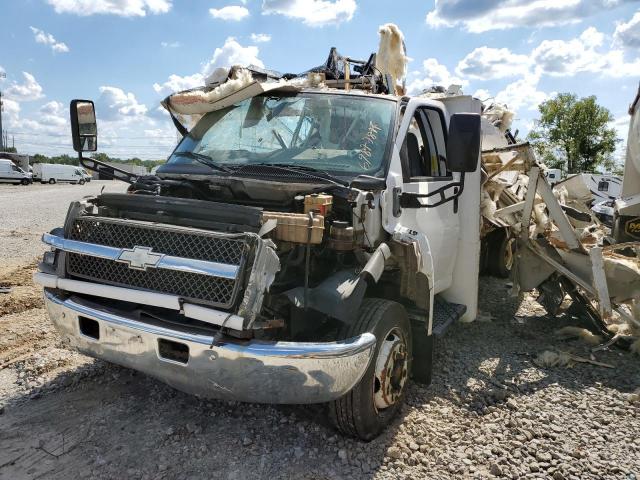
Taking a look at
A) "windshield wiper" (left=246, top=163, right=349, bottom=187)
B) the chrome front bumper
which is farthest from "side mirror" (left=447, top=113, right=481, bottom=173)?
the chrome front bumper

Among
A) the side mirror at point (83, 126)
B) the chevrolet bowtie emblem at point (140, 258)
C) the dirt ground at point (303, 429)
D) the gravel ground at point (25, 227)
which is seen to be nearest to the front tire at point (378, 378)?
the dirt ground at point (303, 429)

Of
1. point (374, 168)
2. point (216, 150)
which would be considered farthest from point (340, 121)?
point (216, 150)

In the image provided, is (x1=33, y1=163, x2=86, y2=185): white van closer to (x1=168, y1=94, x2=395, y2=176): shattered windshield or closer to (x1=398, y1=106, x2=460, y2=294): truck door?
A: (x1=168, y1=94, x2=395, y2=176): shattered windshield

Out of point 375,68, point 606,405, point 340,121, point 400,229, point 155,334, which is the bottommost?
point 606,405

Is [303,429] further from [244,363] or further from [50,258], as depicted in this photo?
[50,258]

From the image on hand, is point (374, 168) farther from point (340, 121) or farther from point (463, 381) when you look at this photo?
point (463, 381)

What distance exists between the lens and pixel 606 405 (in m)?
4.04

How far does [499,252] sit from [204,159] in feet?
16.7

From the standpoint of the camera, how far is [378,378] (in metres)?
3.28

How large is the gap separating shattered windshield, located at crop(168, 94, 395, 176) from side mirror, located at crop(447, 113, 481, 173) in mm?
491

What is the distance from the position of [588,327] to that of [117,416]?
4707mm

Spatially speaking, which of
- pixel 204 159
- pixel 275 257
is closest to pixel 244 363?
pixel 275 257

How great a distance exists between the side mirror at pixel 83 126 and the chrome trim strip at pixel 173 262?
3.99ft

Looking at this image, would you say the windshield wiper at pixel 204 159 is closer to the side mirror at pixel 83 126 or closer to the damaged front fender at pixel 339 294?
the side mirror at pixel 83 126
